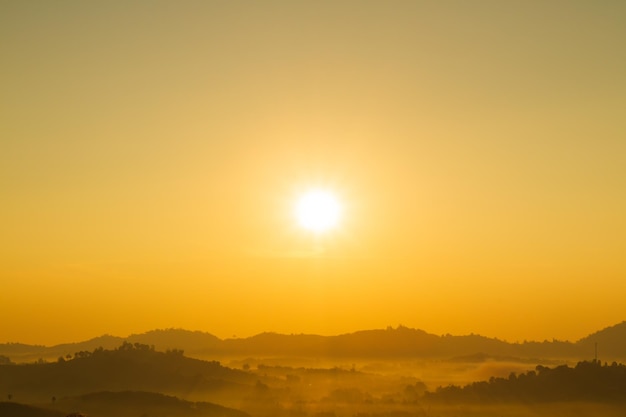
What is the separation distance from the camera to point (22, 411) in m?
194

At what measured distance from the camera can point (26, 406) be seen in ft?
649

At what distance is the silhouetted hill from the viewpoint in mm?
192038

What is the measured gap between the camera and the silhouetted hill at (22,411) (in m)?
192

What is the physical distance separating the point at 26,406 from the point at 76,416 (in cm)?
5313

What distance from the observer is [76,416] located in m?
151

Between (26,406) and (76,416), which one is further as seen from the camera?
(26,406)
